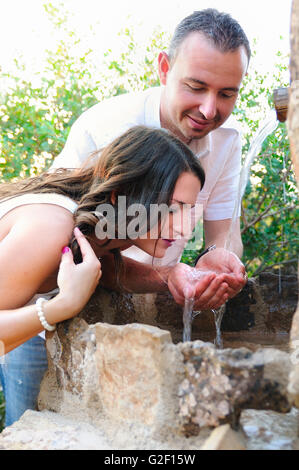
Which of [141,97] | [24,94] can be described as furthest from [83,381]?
[24,94]

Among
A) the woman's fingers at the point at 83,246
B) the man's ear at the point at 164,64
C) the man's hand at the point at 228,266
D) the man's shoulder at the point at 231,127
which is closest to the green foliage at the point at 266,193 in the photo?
the man's shoulder at the point at 231,127

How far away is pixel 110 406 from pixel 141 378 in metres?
0.15

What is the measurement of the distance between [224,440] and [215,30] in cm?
194

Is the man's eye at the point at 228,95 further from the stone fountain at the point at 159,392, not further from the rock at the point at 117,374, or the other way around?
the rock at the point at 117,374

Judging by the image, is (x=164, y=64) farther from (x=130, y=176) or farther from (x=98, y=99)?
(x=98, y=99)

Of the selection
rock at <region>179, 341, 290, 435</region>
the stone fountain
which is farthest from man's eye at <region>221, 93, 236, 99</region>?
rock at <region>179, 341, 290, 435</region>

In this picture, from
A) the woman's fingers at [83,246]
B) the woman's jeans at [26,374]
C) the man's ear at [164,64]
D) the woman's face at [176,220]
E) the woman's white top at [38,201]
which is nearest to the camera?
the woman's fingers at [83,246]

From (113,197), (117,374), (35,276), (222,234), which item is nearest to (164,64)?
(222,234)

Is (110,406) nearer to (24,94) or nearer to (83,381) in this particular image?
(83,381)

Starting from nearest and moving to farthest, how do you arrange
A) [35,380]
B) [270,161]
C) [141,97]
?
1. [35,380]
2. [141,97]
3. [270,161]

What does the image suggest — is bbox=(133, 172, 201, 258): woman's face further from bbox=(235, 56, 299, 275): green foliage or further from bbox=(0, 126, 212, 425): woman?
bbox=(235, 56, 299, 275): green foliage

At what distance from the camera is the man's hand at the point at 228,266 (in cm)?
209

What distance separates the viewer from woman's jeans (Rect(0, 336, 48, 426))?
7.59 feet
